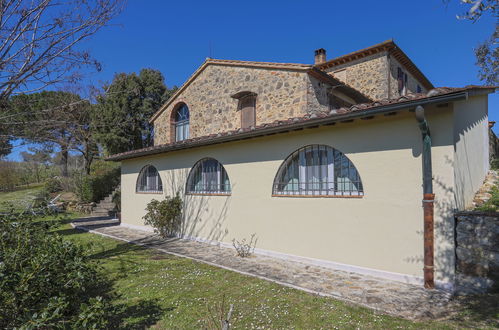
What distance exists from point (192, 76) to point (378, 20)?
29.3 ft

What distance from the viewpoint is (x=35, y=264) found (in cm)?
373

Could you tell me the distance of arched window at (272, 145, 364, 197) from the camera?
6809mm

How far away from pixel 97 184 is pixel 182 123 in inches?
389

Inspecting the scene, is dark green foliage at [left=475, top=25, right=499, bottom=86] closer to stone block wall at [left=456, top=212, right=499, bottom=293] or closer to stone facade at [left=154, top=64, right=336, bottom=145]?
stone facade at [left=154, top=64, right=336, bottom=145]

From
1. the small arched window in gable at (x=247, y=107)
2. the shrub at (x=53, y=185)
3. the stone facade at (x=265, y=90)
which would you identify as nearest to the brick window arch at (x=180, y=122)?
the stone facade at (x=265, y=90)

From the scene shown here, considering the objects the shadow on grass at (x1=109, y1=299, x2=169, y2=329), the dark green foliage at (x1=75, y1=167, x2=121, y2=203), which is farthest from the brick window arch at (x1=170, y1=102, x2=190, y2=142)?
the shadow on grass at (x1=109, y1=299, x2=169, y2=329)

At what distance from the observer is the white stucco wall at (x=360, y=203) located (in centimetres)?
546

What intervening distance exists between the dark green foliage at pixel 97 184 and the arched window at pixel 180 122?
8984 millimetres

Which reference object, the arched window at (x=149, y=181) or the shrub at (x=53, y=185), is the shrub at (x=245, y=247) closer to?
the arched window at (x=149, y=181)

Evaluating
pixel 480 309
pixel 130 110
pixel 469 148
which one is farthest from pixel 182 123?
pixel 480 309

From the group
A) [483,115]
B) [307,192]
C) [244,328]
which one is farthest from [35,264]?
[483,115]

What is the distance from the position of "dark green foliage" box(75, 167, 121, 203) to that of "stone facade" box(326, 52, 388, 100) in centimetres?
1805

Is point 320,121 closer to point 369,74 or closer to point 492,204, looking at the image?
point 492,204

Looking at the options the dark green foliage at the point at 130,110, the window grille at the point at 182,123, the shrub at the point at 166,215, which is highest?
the dark green foliage at the point at 130,110
